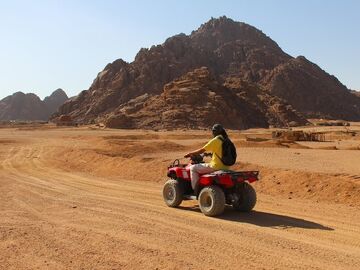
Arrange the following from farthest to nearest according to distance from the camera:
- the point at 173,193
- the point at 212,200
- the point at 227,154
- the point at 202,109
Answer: the point at 202,109, the point at 173,193, the point at 227,154, the point at 212,200

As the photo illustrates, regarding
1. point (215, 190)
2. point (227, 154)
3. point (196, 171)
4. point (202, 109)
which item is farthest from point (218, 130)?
point (202, 109)

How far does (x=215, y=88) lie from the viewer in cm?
9512

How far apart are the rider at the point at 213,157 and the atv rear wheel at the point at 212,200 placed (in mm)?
438

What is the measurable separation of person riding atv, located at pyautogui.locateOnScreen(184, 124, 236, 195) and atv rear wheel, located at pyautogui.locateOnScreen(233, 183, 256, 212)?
630 mm

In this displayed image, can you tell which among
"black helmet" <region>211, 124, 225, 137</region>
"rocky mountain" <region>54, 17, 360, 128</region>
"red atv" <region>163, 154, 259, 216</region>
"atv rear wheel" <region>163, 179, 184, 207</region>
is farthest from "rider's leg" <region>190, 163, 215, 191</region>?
"rocky mountain" <region>54, 17, 360, 128</region>

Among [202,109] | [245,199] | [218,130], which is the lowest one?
[245,199]

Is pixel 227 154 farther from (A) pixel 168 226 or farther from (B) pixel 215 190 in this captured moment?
(A) pixel 168 226

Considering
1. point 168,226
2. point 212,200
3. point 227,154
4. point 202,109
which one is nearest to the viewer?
point 168,226

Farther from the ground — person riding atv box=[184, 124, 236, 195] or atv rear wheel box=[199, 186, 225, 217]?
person riding atv box=[184, 124, 236, 195]

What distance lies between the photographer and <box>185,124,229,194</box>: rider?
34.7 ft

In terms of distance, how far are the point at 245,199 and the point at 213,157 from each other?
115cm

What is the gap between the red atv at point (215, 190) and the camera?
33.8 feet

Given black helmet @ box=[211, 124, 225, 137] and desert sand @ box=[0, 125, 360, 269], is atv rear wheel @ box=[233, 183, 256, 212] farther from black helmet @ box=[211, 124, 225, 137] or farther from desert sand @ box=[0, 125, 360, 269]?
black helmet @ box=[211, 124, 225, 137]

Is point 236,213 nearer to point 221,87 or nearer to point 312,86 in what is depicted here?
point 221,87
